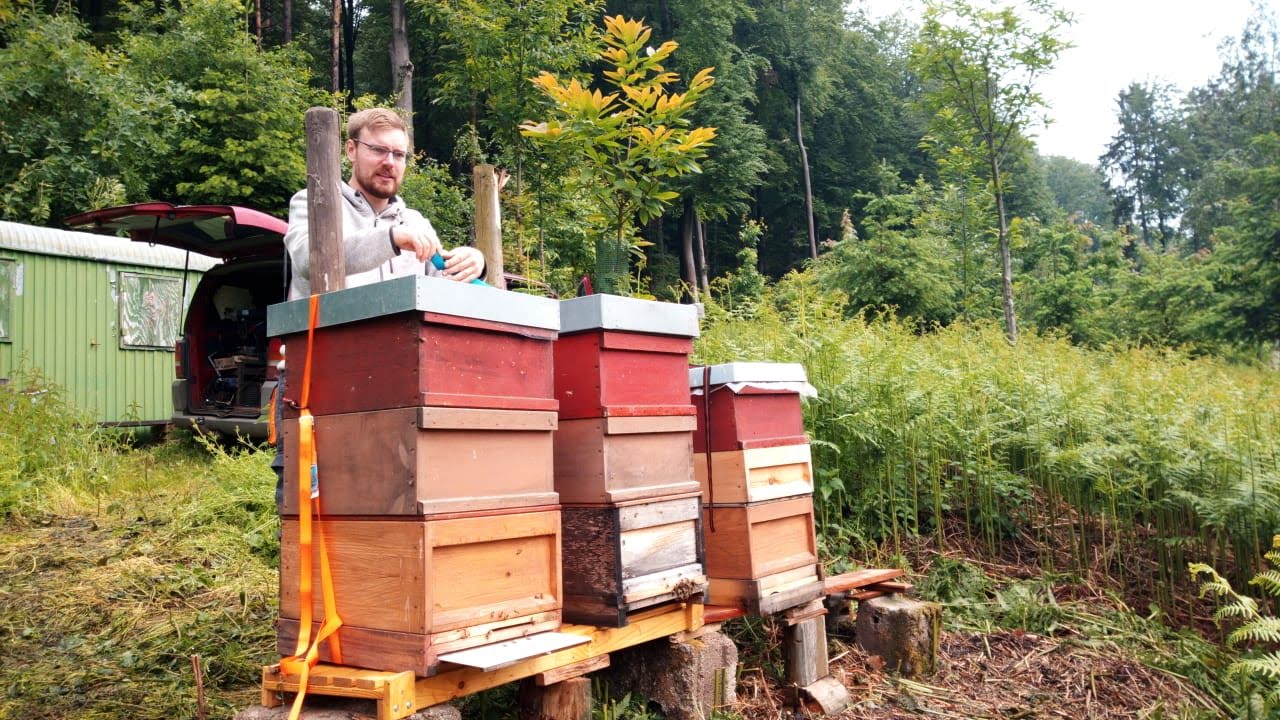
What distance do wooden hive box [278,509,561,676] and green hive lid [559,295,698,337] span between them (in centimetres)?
75

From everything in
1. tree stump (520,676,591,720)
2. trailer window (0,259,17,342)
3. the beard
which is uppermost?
trailer window (0,259,17,342)

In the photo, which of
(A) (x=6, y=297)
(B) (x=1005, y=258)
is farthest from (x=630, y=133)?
(B) (x=1005, y=258)

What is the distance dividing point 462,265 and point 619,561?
3.93 feet

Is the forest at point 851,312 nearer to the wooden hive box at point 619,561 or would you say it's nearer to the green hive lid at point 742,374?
the green hive lid at point 742,374

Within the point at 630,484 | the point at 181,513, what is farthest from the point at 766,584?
the point at 181,513

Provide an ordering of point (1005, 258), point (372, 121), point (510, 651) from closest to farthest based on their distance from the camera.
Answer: point (510, 651)
point (372, 121)
point (1005, 258)

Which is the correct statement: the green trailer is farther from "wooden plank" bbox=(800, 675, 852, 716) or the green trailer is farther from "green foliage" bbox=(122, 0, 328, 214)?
"wooden plank" bbox=(800, 675, 852, 716)

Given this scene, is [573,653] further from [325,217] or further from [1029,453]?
[1029,453]

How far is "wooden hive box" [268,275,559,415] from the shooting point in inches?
98.9

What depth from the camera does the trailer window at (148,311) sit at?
11.5 m

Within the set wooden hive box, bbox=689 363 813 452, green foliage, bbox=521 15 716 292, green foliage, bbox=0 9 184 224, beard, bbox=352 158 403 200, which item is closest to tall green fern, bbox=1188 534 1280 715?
wooden hive box, bbox=689 363 813 452

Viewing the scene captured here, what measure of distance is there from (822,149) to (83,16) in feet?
88.9

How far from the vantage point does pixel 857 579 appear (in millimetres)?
4801

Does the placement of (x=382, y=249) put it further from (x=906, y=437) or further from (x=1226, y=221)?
(x=1226, y=221)
